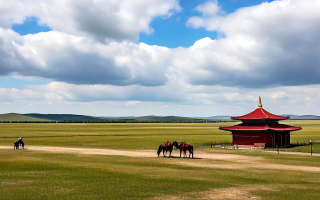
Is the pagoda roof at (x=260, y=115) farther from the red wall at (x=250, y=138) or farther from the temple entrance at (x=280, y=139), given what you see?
the red wall at (x=250, y=138)

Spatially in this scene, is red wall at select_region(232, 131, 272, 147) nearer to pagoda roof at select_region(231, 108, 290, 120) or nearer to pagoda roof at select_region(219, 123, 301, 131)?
pagoda roof at select_region(219, 123, 301, 131)

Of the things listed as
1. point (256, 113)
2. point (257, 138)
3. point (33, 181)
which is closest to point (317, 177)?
point (33, 181)

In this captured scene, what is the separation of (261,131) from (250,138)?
247 centimetres

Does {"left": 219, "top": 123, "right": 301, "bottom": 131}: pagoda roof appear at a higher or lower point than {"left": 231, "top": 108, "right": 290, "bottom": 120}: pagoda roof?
lower

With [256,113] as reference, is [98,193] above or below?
below

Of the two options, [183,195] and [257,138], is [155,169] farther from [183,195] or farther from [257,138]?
[257,138]

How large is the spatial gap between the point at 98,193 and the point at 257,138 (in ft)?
146

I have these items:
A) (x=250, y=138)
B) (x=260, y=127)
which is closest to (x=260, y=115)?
(x=260, y=127)

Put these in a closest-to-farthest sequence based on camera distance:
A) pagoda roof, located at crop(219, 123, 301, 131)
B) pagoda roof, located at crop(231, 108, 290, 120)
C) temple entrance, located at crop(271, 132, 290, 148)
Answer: pagoda roof, located at crop(219, 123, 301, 131), temple entrance, located at crop(271, 132, 290, 148), pagoda roof, located at crop(231, 108, 290, 120)

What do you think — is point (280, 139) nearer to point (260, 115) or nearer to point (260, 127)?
point (260, 127)

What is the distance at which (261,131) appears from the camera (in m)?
56.6

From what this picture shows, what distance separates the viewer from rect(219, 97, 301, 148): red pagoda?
56688 millimetres

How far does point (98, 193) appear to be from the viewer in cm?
1830

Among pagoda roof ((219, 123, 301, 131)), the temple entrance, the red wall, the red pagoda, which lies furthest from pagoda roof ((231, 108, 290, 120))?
the red wall
